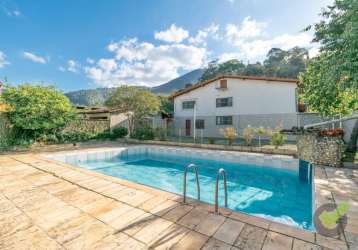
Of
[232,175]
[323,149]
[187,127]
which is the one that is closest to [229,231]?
[232,175]

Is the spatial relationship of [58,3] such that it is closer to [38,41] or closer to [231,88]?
[38,41]

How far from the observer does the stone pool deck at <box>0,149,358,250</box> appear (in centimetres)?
232

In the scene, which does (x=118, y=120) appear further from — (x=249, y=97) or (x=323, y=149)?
(x=323, y=149)

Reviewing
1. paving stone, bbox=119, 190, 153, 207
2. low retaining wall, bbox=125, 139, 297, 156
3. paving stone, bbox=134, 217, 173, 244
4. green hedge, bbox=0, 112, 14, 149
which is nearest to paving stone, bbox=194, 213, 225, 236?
paving stone, bbox=134, 217, 173, 244

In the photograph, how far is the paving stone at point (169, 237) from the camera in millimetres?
2272

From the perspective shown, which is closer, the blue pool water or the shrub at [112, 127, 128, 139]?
the blue pool water

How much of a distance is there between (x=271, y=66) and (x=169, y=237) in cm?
4789

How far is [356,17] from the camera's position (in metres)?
4.74

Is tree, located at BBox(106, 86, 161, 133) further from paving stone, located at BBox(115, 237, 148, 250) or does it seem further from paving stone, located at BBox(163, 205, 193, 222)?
paving stone, located at BBox(115, 237, 148, 250)

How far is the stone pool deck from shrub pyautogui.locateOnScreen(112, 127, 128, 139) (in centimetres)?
1118

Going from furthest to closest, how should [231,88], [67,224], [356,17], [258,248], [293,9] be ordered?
[231,88]
[293,9]
[356,17]
[67,224]
[258,248]

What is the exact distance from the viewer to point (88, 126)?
14914 mm

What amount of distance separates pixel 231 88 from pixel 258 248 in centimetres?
1669

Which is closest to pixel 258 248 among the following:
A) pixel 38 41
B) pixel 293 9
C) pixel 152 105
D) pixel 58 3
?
pixel 293 9
